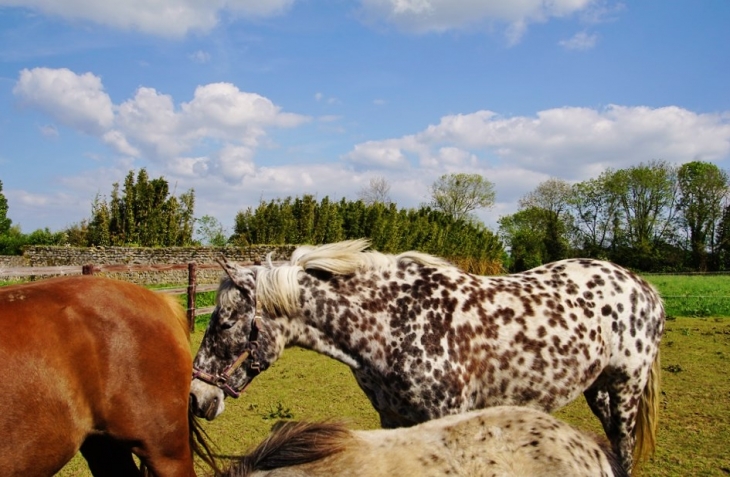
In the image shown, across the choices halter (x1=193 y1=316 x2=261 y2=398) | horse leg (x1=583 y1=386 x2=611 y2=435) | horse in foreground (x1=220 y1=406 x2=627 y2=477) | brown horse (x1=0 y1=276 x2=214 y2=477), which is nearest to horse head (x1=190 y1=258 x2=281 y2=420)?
halter (x1=193 y1=316 x2=261 y2=398)

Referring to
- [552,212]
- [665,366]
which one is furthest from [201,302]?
[552,212]

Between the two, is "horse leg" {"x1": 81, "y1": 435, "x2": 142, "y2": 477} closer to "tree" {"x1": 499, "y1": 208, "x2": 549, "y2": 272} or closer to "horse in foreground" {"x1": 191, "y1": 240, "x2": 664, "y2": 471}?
"horse in foreground" {"x1": 191, "y1": 240, "x2": 664, "y2": 471}

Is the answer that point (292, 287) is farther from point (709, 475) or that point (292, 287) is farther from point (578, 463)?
point (709, 475)

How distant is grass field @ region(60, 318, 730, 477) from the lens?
4.82m

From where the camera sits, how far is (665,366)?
8.75 m

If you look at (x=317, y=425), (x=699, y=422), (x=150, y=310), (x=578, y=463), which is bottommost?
(x=699, y=422)

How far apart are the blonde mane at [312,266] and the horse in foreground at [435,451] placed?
52.9 inches

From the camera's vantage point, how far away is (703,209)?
41.7m

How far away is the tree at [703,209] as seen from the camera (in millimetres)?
41125

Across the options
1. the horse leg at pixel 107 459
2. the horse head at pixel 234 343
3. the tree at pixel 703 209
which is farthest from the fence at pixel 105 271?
the tree at pixel 703 209

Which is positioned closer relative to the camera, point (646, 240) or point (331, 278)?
point (331, 278)

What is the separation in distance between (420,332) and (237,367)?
3.81 feet

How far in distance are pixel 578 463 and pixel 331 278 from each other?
6.23 ft

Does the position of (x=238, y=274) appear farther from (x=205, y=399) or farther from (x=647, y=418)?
(x=647, y=418)
